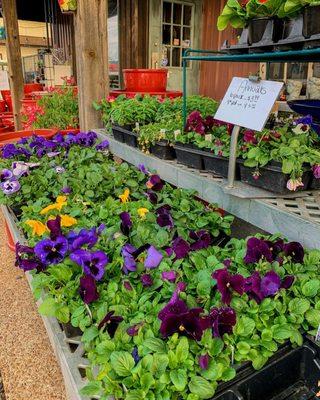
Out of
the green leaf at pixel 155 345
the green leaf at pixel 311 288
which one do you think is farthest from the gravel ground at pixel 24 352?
the green leaf at pixel 311 288

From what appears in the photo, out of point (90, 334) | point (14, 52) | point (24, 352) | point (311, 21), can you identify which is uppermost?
point (14, 52)

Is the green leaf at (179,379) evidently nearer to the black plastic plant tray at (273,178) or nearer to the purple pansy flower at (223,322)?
the purple pansy flower at (223,322)

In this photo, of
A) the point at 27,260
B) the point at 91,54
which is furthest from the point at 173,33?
the point at 27,260

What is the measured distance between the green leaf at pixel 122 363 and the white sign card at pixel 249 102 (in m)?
0.80

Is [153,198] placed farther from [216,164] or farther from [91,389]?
[91,389]

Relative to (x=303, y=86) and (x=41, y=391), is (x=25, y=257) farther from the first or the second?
(x=303, y=86)

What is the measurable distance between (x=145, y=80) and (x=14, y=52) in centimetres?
256

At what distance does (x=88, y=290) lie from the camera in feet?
3.24

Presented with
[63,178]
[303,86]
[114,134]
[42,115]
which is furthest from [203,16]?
[63,178]

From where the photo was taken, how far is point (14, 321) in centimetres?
166

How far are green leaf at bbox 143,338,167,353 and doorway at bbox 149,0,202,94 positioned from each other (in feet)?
18.6

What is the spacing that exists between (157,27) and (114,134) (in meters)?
4.20

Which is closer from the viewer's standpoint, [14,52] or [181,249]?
[181,249]

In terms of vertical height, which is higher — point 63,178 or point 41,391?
point 63,178
